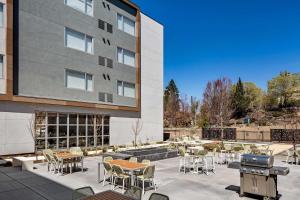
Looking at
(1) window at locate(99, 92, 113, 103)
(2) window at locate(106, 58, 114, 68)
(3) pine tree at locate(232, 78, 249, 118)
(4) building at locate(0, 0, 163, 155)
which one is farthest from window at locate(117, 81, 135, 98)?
(3) pine tree at locate(232, 78, 249, 118)

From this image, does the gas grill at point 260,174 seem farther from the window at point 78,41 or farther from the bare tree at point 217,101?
the bare tree at point 217,101

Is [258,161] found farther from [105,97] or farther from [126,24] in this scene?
[126,24]

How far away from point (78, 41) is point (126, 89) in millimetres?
7179

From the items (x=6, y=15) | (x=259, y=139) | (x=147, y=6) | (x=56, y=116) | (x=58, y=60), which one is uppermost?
(x=147, y=6)

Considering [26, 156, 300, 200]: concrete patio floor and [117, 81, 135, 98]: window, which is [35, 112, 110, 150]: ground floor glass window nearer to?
[117, 81, 135, 98]: window

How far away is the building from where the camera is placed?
16344 millimetres

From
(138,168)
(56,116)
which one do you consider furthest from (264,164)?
(56,116)

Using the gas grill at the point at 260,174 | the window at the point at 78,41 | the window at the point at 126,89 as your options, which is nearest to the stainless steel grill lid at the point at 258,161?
the gas grill at the point at 260,174

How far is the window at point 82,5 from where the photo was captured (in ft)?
67.6

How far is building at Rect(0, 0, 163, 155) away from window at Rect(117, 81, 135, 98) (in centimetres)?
4

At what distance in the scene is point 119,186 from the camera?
9188mm

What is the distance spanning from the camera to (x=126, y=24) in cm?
2622

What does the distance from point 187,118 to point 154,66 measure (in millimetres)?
34776

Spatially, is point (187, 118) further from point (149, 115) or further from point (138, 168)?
point (138, 168)
